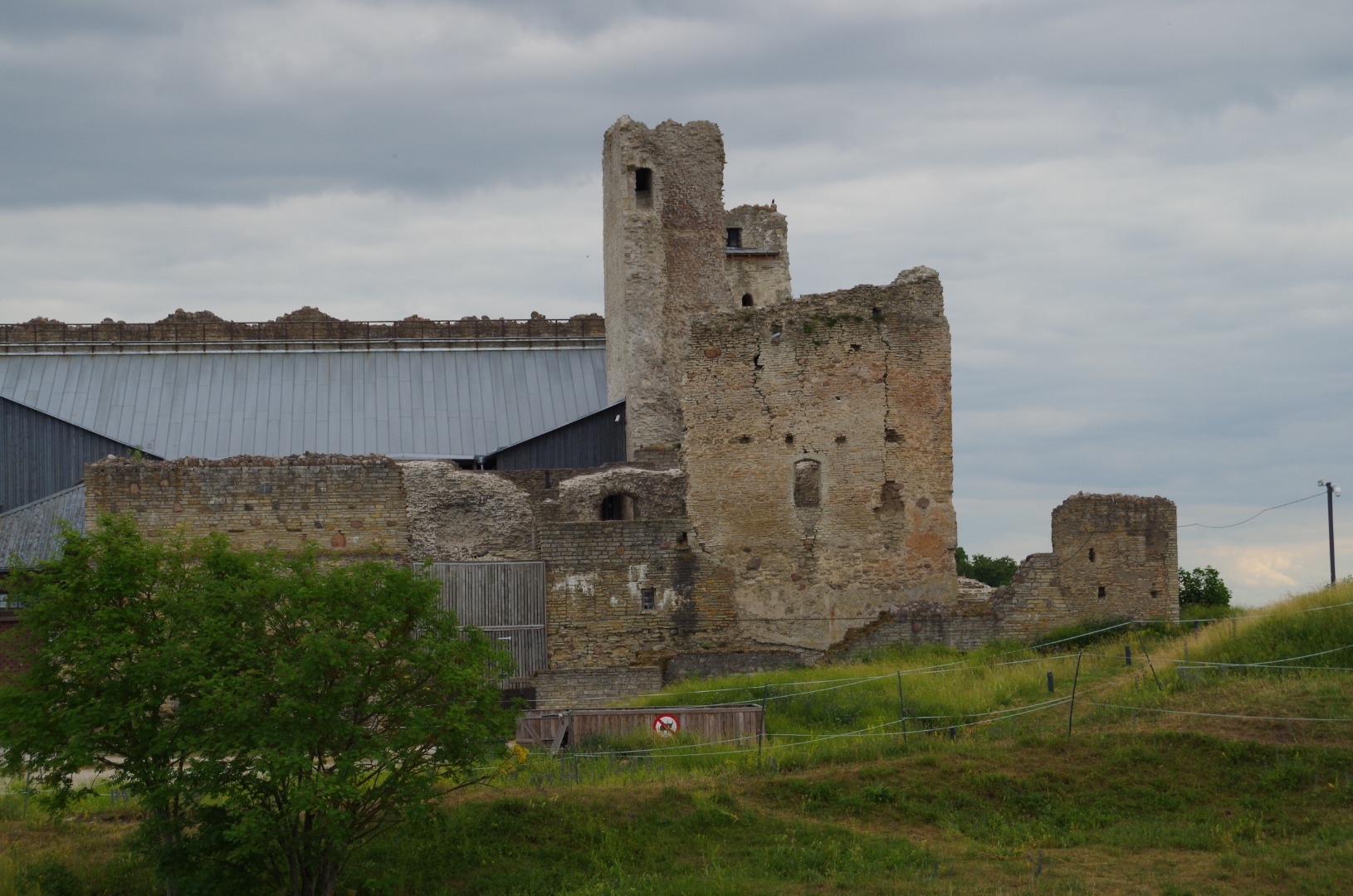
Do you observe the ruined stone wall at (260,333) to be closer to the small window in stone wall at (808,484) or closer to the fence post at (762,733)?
the small window in stone wall at (808,484)

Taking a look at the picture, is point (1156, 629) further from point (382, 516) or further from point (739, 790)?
point (382, 516)

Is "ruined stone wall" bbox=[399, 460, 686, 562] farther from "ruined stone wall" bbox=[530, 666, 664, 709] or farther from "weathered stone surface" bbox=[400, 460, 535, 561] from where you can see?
"ruined stone wall" bbox=[530, 666, 664, 709]

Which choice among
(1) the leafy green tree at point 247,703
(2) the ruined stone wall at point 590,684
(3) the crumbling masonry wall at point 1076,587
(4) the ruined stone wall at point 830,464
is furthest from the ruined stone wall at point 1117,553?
(1) the leafy green tree at point 247,703

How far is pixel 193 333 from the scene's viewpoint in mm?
33688

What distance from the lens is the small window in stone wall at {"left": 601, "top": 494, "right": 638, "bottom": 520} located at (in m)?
26.5

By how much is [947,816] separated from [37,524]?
721 inches

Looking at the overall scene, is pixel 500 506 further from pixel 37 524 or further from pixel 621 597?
pixel 37 524

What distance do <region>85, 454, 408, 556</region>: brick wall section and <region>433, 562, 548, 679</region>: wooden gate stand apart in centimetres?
106

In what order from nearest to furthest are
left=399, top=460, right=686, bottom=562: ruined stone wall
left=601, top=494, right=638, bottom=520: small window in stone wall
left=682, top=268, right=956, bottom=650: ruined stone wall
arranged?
left=682, top=268, right=956, bottom=650: ruined stone wall → left=399, top=460, right=686, bottom=562: ruined stone wall → left=601, top=494, right=638, bottom=520: small window in stone wall

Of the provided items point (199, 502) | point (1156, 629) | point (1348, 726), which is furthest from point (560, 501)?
point (1348, 726)

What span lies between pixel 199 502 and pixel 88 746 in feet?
34.4

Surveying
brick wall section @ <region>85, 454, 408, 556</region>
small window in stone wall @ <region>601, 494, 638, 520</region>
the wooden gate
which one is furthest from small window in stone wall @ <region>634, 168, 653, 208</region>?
the wooden gate

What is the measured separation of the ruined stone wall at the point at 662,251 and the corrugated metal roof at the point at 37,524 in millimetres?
9513

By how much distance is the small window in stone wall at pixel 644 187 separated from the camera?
1129 inches
